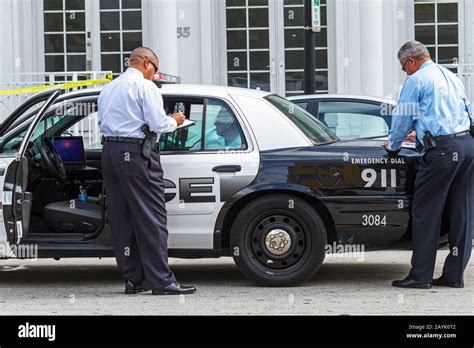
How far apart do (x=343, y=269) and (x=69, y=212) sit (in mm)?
2423

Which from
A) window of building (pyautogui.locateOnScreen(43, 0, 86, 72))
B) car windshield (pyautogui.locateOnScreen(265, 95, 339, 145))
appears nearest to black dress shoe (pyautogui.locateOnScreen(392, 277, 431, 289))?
car windshield (pyautogui.locateOnScreen(265, 95, 339, 145))

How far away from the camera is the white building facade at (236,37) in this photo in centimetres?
1670

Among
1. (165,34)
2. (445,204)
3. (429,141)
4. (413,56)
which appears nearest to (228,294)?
(445,204)

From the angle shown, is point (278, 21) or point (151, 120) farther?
point (278, 21)

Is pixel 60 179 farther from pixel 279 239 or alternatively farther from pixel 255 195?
pixel 279 239

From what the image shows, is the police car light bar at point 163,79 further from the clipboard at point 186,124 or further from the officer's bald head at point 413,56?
the officer's bald head at point 413,56

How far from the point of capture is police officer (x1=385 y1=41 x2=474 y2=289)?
7.59m

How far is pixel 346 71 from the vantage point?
16.5 meters

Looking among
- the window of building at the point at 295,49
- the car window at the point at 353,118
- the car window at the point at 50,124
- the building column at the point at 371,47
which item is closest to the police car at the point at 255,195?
the car window at the point at 50,124

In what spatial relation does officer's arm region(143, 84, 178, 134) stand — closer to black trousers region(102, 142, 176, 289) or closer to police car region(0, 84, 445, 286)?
black trousers region(102, 142, 176, 289)

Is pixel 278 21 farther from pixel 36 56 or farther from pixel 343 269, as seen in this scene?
pixel 343 269

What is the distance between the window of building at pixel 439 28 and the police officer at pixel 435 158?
948cm

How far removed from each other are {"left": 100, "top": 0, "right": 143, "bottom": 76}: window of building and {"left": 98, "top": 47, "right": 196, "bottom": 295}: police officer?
31.6 ft
